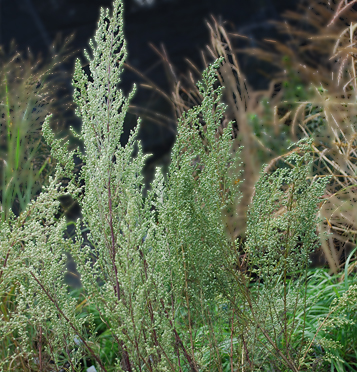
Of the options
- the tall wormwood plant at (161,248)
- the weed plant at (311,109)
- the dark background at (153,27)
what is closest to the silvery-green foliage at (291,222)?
the tall wormwood plant at (161,248)

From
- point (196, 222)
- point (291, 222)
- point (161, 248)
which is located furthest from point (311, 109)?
point (161, 248)

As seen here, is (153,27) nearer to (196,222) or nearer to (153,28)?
(153,28)

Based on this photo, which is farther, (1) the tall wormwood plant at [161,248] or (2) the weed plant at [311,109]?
(2) the weed plant at [311,109]

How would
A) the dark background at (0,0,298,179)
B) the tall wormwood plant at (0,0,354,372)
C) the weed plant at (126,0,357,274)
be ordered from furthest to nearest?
the dark background at (0,0,298,179) → the weed plant at (126,0,357,274) → the tall wormwood plant at (0,0,354,372)

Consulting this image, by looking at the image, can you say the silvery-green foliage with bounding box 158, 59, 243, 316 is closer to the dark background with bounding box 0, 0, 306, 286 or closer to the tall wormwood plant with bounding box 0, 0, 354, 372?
the tall wormwood plant with bounding box 0, 0, 354, 372

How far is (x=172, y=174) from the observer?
1267 mm

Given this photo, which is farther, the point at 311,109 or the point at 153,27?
the point at 153,27

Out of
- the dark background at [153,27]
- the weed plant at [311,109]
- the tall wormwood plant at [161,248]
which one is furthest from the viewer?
the dark background at [153,27]

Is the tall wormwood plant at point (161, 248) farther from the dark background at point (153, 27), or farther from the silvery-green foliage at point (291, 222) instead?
the dark background at point (153, 27)

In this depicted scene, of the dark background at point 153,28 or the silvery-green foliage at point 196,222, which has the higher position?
the dark background at point 153,28

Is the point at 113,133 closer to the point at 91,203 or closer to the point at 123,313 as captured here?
the point at 91,203

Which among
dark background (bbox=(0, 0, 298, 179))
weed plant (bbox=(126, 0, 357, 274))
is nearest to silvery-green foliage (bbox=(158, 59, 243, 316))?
weed plant (bbox=(126, 0, 357, 274))

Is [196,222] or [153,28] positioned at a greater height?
[153,28]

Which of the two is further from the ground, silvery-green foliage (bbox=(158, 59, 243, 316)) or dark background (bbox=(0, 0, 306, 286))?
dark background (bbox=(0, 0, 306, 286))
